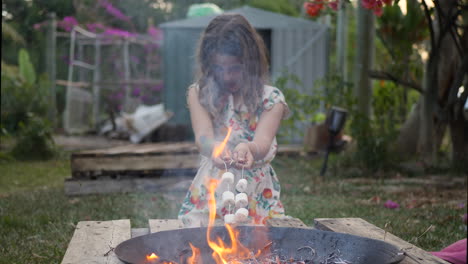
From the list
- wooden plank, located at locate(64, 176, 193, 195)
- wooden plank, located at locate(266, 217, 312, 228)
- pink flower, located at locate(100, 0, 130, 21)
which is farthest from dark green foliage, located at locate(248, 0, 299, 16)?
wooden plank, located at locate(266, 217, 312, 228)

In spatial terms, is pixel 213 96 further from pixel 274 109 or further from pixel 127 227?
pixel 127 227

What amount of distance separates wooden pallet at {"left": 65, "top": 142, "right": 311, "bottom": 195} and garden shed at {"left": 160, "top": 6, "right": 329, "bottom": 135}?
4488 millimetres

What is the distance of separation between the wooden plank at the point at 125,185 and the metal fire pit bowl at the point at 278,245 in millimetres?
3101

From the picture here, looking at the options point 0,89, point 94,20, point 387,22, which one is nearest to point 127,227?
point 387,22

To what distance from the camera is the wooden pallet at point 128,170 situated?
16.9ft

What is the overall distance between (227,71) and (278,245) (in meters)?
1.03

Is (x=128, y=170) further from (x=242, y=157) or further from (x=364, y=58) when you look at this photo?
(x=364, y=58)

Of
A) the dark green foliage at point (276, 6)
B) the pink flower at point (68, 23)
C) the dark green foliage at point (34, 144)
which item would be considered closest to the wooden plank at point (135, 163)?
the dark green foliage at point (34, 144)

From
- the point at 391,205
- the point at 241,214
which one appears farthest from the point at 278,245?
the point at 391,205

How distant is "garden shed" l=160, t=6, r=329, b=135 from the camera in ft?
32.2

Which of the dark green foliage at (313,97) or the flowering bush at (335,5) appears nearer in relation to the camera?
A: the flowering bush at (335,5)

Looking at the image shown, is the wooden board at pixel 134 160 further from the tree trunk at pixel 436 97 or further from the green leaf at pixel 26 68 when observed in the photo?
the green leaf at pixel 26 68

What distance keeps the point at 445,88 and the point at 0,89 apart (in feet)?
20.7

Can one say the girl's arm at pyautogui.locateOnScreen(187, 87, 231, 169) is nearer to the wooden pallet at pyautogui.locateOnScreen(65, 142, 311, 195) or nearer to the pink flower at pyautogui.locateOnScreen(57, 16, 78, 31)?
the wooden pallet at pyautogui.locateOnScreen(65, 142, 311, 195)
